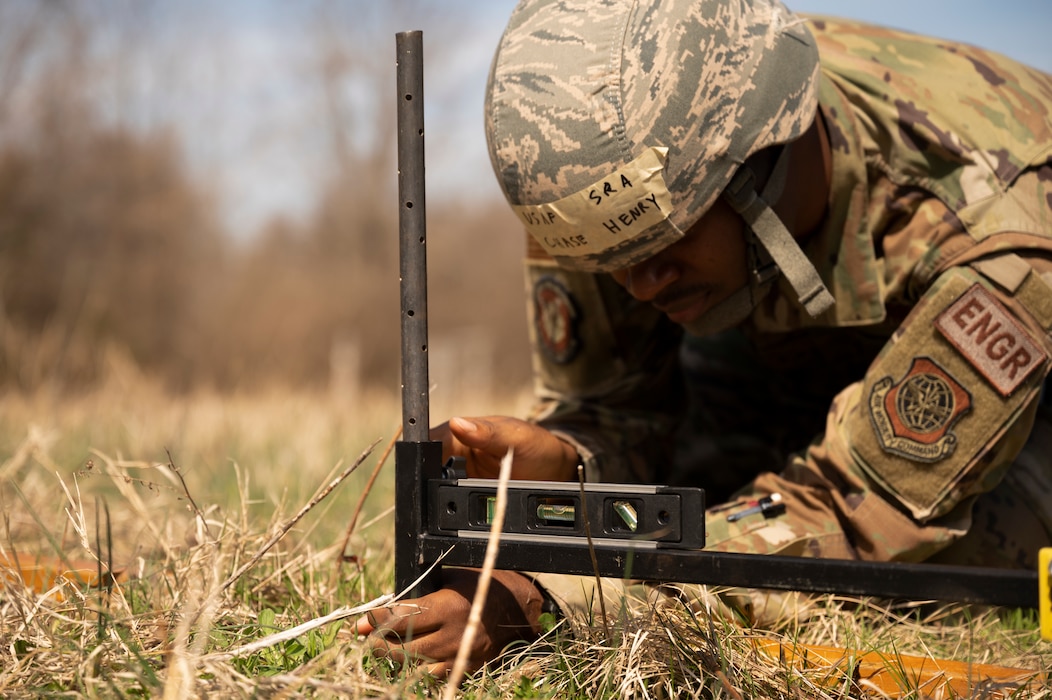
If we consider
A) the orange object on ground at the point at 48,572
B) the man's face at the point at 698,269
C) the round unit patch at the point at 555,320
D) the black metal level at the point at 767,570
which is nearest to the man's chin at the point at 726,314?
the man's face at the point at 698,269

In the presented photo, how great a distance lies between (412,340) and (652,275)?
0.76 metres

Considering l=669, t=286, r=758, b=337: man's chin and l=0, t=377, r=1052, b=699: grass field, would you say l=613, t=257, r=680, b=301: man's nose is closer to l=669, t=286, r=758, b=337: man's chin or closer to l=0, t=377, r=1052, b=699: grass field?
l=669, t=286, r=758, b=337: man's chin

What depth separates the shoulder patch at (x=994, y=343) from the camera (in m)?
2.00

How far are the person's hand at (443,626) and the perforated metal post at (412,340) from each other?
4 cm

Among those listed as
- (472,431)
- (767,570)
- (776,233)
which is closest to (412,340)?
(472,431)

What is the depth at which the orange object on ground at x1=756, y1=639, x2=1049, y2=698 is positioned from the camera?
164 centimetres

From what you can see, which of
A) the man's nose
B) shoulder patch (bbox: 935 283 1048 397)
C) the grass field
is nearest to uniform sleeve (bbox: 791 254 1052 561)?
shoulder patch (bbox: 935 283 1048 397)

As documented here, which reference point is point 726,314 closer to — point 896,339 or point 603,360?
point 896,339

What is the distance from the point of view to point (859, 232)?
2.33 metres

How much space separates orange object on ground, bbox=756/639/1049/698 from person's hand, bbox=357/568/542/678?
46 cm

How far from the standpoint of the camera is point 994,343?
200 cm

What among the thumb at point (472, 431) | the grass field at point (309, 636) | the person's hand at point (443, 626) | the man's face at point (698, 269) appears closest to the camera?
the grass field at point (309, 636)

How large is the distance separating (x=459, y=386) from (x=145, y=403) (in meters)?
3.18

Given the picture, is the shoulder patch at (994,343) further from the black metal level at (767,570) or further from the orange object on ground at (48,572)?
the orange object on ground at (48,572)
